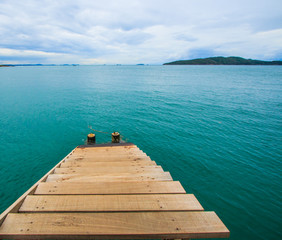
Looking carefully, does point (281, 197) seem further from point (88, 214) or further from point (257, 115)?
point (257, 115)

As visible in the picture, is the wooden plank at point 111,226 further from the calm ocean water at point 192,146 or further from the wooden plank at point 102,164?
the calm ocean water at point 192,146

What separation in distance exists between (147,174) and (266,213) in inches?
253

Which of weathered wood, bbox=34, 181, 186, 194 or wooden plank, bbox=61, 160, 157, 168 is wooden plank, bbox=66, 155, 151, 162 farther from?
weathered wood, bbox=34, 181, 186, 194

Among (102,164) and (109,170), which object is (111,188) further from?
A: (102,164)

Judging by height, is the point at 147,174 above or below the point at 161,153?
above

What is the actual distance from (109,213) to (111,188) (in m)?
0.87

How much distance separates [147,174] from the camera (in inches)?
175

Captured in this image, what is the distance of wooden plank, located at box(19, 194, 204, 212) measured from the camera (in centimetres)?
283

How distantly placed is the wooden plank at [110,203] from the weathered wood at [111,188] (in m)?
0.25

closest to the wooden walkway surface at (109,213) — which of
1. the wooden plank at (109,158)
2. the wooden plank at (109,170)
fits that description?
the wooden plank at (109,170)

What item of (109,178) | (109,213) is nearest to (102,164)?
(109,178)

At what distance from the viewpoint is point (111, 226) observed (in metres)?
2.44

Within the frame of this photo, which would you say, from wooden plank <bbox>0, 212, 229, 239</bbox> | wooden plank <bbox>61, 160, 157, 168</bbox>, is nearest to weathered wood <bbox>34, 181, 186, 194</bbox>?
wooden plank <bbox>0, 212, 229, 239</bbox>

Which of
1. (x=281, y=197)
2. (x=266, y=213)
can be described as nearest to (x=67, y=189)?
(x=266, y=213)
